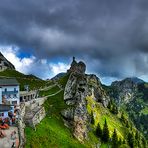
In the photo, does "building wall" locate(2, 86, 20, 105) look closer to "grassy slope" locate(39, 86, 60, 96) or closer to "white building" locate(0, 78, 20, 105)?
"white building" locate(0, 78, 20, 105)

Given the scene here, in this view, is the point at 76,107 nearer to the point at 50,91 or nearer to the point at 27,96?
the point at 50,91

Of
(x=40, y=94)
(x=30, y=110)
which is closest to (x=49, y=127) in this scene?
(x=30, y=110)

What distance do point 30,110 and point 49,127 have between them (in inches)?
387

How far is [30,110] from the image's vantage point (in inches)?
5256

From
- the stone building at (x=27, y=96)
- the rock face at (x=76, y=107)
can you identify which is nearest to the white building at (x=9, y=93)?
the stone building at (x=27, y=96)

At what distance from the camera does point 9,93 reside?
474 ft

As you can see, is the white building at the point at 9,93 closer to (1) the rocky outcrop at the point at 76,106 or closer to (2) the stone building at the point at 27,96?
(2) the stone building at the point at 27,96

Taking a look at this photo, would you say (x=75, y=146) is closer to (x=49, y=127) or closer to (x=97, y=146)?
(x=49, y=127)

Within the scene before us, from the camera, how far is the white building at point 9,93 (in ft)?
461

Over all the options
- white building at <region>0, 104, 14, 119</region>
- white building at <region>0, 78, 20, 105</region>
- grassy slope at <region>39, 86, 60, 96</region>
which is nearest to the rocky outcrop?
grassy slope at <region>39, 86, 60, 96</region>

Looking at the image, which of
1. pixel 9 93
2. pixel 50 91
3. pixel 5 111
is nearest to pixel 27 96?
pixel 9 93

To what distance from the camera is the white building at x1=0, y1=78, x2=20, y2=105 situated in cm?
14062

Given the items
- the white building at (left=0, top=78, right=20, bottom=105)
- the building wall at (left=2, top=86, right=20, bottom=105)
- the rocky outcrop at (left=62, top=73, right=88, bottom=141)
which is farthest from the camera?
the rocky outcrop at (left=62, top=73, right=88, bottom=141)

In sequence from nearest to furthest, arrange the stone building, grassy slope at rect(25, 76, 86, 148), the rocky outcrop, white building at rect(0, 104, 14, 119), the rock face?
grassy slope at rect(25, 76, 86, 148) < white building at rect(0, 104, 14, 119) < the stone building < the rock face < the rocky outcrop
